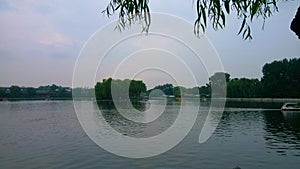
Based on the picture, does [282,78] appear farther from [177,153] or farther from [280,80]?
[177,153]

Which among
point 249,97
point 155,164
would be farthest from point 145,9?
point 249,97

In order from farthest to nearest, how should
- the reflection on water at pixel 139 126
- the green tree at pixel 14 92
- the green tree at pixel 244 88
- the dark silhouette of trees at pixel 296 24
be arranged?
the green tree at pixel 14 92 → the green tree at pixel 244 88 → the reflection on water at pixel 139 126 → the dark silhouette of trees at pixel 296 24

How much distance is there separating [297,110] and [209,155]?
52.4 meters

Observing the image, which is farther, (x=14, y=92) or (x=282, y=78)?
(x=14, y=92)

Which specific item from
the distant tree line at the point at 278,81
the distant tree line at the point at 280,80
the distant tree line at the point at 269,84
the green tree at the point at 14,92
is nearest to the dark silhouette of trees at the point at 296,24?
the distant tree line at the point at 269,84

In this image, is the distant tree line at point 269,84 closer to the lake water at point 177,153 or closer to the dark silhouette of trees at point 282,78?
the dark silhouette of trees at point 282,78

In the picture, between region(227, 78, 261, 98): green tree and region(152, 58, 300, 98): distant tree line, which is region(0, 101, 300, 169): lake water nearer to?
region(152, 58, 300, 98): distant tree line

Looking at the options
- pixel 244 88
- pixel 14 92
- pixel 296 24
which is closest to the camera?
pixel 296 24

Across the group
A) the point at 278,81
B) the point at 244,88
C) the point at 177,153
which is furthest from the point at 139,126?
the point at 244,88

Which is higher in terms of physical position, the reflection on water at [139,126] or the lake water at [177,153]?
the reflection on water at [139,126]

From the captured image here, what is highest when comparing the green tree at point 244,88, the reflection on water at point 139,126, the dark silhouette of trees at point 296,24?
the green tree at point 244,88

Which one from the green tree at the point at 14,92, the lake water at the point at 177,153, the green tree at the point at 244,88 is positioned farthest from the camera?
the green tree at the point at 14,92

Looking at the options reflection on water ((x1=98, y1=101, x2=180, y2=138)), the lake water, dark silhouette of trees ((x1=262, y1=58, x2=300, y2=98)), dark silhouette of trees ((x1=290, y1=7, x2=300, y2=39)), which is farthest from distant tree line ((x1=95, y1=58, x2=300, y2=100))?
dark silhouette of trees ((x1=290, y1=7, x2=300, y2=39))

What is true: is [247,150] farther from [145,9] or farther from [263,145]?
[145,9]
